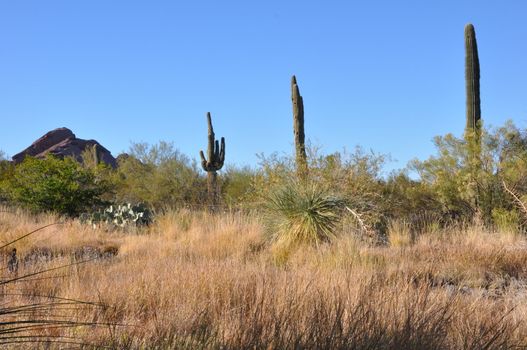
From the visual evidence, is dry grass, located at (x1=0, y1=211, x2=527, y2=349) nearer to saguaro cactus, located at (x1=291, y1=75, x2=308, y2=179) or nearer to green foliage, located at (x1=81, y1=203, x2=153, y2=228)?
green foliage, located at (x1=81, y1=203, x2=153, y2=228)

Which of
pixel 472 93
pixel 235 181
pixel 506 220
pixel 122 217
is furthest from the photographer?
pixel 235 181

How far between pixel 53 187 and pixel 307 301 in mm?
16226

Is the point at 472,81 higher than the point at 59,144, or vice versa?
the point at 59,144

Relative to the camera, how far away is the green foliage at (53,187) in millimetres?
19984

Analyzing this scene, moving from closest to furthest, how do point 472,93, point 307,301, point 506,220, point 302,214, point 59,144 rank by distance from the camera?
point 307,301 < point 302,214 < point 506,220 < point 472,93 < point 59,144

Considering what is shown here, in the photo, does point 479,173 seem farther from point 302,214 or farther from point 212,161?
Answer: point 212,161

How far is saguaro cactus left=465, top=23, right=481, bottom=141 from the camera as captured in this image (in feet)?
62.5

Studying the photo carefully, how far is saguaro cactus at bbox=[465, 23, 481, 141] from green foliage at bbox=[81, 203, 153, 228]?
10.0 metres

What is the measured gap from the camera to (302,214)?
40.1 feet

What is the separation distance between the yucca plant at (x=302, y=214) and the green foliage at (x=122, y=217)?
4888mm

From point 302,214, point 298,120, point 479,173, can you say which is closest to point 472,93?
point 479,173

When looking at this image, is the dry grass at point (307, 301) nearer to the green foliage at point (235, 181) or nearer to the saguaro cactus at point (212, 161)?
the saguaro cactus at point (212, 161)

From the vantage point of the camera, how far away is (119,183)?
3183 centimetres

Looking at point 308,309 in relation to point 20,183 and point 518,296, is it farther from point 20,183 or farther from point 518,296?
point 20,183
